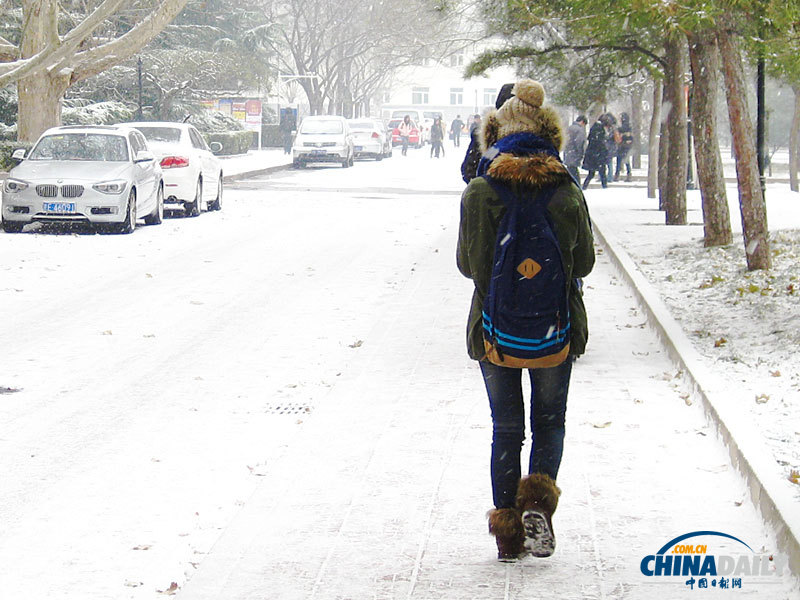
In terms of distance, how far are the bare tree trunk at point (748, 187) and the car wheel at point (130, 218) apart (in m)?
9.11

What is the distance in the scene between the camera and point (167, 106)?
158 ft

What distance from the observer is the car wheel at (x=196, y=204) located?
22.3 m

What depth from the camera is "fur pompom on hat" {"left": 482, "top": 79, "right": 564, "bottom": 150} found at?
187 inches

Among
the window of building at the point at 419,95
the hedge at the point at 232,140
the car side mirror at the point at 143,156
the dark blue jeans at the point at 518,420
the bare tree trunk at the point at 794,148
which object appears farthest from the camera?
the window of building at the point at 419,95

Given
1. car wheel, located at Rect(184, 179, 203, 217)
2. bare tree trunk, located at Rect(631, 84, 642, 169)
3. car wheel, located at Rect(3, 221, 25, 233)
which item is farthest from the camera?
bare tree trunk, located at Rect(631, 84, 642, 169)

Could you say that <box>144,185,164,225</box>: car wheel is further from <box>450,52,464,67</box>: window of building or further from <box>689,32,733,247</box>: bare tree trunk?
<box>450,52,464,67</box>: window of building

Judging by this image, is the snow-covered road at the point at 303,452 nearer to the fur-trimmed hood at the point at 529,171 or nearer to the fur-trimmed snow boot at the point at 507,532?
the fur-trimmed snow boot at the point at 507,532

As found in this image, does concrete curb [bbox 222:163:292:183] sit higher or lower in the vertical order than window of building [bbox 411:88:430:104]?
lower

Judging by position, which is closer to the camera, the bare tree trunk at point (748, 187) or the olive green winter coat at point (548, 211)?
the olive green winter coat at point (548, 211)

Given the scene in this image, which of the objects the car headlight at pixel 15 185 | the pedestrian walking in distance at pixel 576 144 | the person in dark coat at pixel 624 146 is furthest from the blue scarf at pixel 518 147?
the person in dark coat at pixel 624 146

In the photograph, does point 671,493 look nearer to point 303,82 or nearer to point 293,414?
point 293,414

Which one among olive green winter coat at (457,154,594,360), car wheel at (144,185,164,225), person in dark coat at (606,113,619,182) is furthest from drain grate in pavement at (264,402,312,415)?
person in dark coat at (606,113,619,182)

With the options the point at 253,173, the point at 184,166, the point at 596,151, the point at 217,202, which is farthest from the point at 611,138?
the point at 184,166

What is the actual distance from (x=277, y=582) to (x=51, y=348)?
17.7 feet
